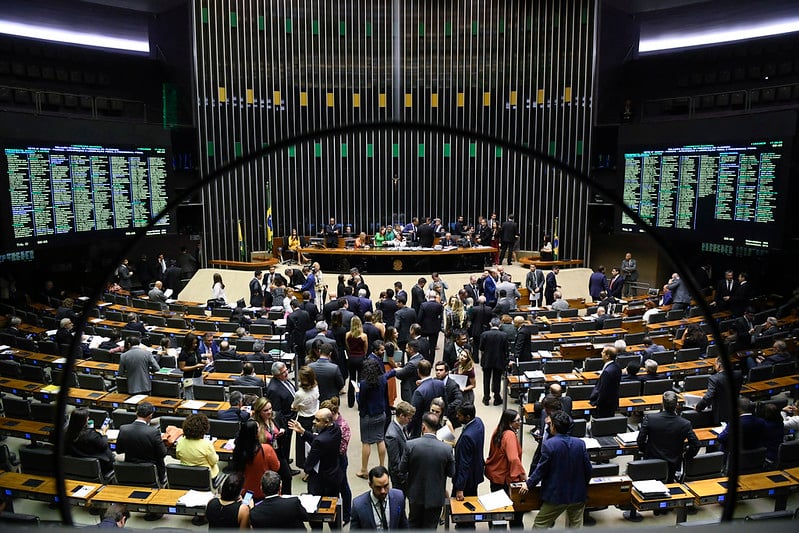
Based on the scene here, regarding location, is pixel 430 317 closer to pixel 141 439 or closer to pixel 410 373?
pixel 410 373

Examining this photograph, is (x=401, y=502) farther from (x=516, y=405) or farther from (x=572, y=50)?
(x=572, y=50)

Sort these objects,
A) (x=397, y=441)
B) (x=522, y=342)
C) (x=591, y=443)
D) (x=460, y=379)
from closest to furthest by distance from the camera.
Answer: (x=397, y=441) < (x=591, y=443) < (x=460, y=379) < (x=522, y=342)

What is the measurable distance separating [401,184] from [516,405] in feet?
45.8

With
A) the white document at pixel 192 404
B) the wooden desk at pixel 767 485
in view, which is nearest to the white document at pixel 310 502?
the white document at pixel 192 404

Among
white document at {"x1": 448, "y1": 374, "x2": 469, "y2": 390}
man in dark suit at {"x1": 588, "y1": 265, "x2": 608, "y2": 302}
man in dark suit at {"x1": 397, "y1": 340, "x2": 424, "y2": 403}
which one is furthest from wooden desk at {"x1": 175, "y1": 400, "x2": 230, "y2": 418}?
man in dark suit at {"x1": 588, "y1": 265, "x2": 608, "y2": 302}

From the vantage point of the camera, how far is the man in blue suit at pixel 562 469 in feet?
14.7

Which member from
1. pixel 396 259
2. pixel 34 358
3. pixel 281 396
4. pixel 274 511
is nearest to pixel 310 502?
pixel 274 511

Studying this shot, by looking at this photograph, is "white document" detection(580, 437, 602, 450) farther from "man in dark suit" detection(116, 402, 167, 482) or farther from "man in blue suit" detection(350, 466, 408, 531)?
"man in dark suit" detection(116, 402, 167, 482)

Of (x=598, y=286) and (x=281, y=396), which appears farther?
(x=598, y=286)

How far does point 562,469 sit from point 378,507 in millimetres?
1452

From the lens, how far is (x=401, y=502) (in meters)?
4.02

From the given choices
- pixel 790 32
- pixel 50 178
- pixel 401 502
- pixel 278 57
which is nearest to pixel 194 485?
pixel 401 502

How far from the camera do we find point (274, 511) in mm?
3900

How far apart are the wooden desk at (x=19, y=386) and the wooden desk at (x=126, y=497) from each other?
3.16 meters
